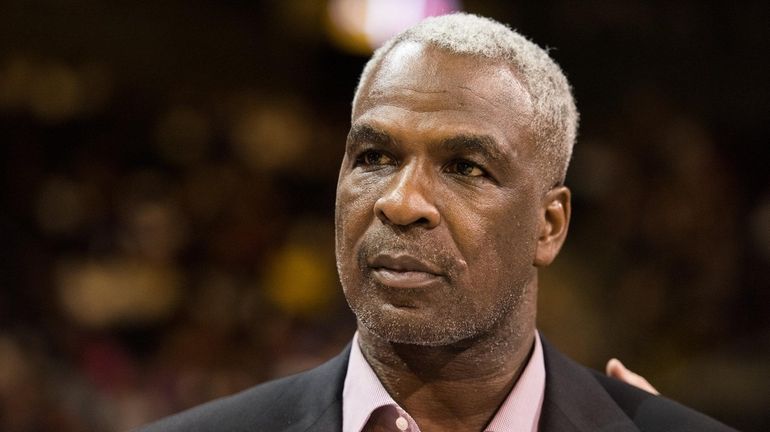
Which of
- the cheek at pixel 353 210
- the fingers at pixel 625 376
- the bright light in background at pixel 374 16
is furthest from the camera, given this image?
the bright light in background at pixel 374 16

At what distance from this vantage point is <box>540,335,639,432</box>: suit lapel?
2240 millimetres

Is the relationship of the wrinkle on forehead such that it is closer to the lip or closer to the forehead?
the forehead

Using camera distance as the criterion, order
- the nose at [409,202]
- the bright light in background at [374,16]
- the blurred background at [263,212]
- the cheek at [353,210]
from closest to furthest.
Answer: the nose at [409,202]
the cheek at [353,210]
the blurred background at [263,212]
the bright light in background at [374,16]

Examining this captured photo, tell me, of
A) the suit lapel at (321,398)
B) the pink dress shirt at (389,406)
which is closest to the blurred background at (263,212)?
the suit lapel at (321,398)

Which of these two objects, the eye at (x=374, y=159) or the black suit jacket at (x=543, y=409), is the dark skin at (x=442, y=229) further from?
the black suit jacket at (x=543, y=409)

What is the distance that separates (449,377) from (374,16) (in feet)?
17.8

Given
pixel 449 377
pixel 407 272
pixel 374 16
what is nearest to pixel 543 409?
pixel 449 377

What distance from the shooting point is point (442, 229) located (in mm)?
2113

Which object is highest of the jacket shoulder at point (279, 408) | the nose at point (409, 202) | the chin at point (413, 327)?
the nose at point (409, 202)

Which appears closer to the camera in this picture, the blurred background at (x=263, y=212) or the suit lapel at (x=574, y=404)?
the suit lapel at (x=574, y=404)

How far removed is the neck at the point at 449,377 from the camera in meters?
2.22

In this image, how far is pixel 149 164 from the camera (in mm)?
6340

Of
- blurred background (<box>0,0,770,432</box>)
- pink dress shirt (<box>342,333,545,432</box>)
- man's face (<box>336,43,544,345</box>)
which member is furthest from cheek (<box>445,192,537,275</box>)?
blurred background (<box>0,0,770,432</box>)

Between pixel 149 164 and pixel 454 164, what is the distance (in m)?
4.46
